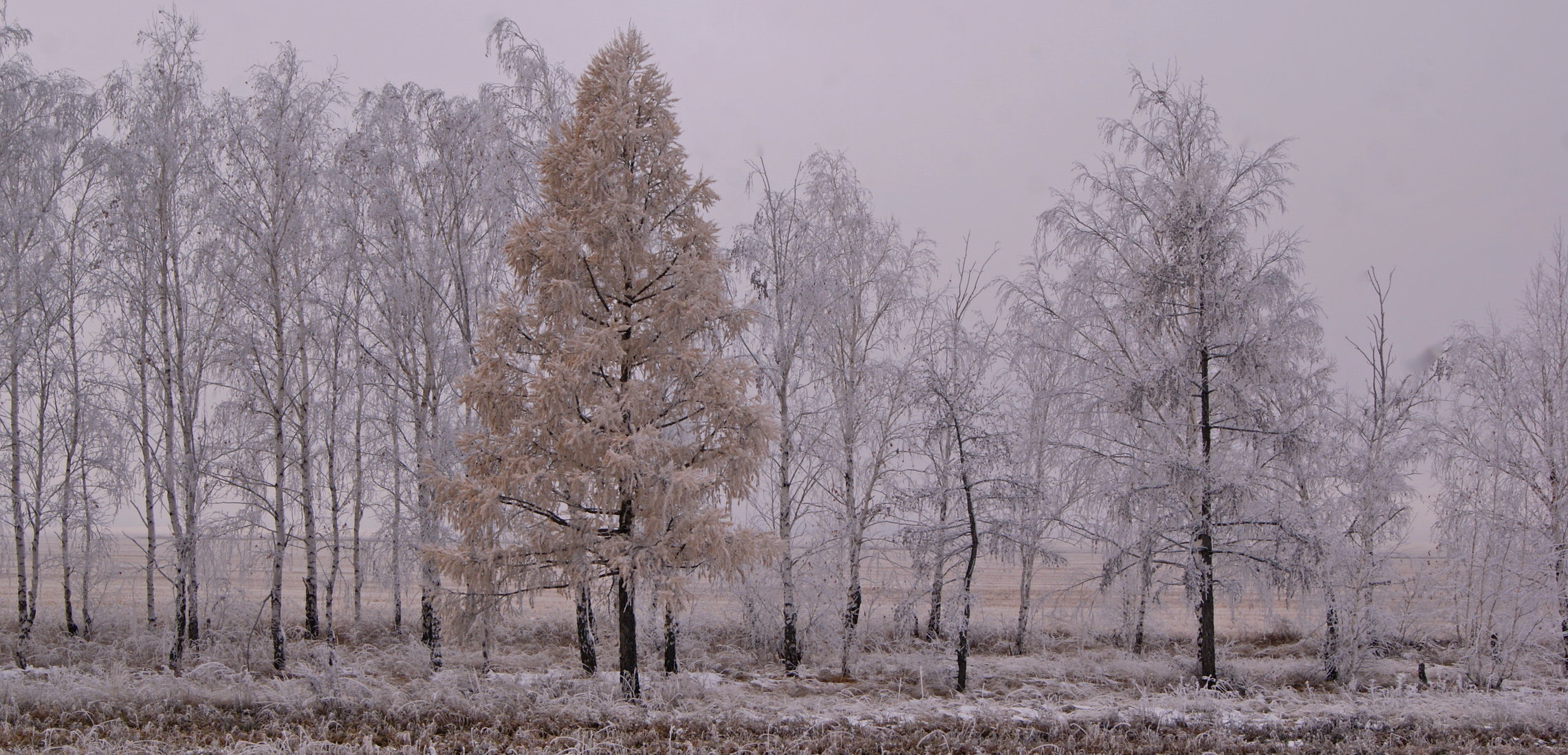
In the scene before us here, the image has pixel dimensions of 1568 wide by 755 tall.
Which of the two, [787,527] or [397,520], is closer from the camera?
[787,527]

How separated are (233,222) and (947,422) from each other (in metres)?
12.4

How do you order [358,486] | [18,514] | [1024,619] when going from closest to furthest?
1. [18,514]
2. [358,486]
3. [1024,619]

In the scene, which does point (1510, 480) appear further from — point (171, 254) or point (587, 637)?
point (171, 254)

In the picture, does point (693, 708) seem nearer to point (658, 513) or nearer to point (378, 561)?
point (658, 513)

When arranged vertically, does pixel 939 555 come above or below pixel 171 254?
below

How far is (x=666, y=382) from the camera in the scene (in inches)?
433

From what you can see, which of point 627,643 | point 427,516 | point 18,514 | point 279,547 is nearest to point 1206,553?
point 627,643

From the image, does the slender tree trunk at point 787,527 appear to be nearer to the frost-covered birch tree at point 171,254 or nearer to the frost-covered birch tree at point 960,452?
the frost-covered birch tree at point 960,452

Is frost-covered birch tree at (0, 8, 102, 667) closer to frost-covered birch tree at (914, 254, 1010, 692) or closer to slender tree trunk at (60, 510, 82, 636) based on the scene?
slender tree trunk at (60, 510, 82, 636)

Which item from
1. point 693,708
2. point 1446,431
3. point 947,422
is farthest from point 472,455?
point 1446,431

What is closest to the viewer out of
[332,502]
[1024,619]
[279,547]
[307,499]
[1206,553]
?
[1206,553]

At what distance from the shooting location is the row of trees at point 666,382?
35.1 feet

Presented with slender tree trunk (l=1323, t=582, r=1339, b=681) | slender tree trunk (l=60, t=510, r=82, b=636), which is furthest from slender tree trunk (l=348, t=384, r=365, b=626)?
slender tree trunk (l=1323, t=582, r=1339, b=681)

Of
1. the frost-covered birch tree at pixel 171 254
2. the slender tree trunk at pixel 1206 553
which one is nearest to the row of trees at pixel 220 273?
the frost-covered birch tree at pixel 171 254
